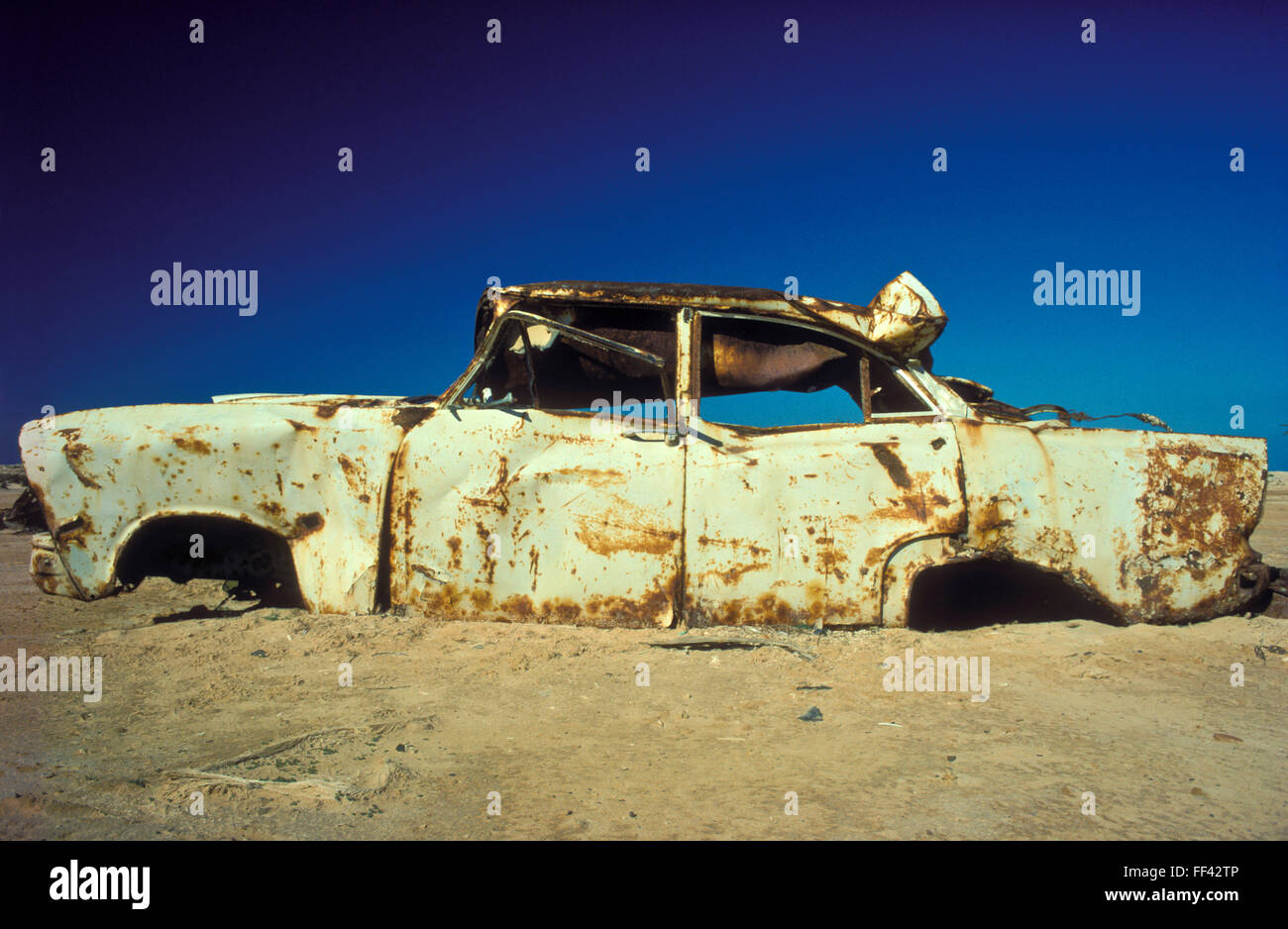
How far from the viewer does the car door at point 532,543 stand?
3.00m

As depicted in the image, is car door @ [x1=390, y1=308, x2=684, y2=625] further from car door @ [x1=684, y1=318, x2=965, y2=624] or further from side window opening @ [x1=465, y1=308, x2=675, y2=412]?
side window opening @ [x1=465, y1=308, x2=675, y2=412]

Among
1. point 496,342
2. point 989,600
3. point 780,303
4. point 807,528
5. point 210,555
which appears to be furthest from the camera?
point 989,600

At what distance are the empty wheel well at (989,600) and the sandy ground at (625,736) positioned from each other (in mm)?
125

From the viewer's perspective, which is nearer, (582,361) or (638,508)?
(638,508)

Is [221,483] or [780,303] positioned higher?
[780,303]

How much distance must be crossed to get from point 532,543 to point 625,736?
1.01m

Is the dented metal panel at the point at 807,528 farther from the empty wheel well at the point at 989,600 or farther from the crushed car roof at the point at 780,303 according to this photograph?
the crushed car roof at the point at 780,303

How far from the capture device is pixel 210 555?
3.59m

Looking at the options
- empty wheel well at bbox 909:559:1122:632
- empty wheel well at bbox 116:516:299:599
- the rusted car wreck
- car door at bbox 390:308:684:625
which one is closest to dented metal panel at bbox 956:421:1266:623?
the rusted car wreck

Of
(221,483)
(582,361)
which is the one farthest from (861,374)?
(221,483)

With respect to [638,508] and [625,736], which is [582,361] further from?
[625,736]
